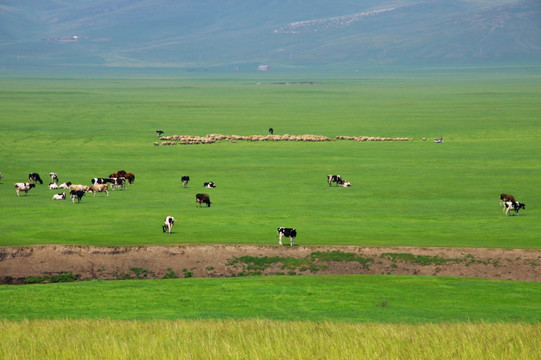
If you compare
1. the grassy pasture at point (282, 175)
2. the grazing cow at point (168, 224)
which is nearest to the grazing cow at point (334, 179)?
the grassy pasture at point (282, 175)

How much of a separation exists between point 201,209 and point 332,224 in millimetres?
9011

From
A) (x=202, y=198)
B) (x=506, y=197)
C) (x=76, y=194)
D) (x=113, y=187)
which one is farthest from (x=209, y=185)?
(x=506, y=197)

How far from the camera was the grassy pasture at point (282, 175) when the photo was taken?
44750 millimetres

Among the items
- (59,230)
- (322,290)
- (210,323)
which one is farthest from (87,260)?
(210,323)

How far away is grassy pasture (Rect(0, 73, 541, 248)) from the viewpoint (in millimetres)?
44750

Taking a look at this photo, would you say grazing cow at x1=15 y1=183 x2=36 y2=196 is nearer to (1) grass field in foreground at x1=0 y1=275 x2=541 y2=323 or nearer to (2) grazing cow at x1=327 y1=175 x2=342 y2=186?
(2) grazing cow at x1=327 y1=175 x2=342 y2=186

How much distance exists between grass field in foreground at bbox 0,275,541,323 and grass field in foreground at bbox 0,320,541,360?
460 cm

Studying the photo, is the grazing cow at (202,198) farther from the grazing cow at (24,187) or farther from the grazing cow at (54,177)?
the grazing cow at (54,177)

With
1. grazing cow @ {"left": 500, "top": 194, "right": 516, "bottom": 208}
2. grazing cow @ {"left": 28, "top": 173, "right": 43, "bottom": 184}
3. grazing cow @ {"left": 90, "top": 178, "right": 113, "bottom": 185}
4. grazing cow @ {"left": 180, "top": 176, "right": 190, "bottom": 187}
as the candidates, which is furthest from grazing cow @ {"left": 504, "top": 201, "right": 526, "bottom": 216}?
grazing cow @ {"left": 28, "top": 173, "right": 43, "bottom": 184}

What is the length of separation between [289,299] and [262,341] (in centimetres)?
1151

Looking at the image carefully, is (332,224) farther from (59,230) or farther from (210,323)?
(210,323)

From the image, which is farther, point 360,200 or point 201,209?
point 360,200

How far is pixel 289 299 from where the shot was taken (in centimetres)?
3150

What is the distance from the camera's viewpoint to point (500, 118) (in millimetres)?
129000
